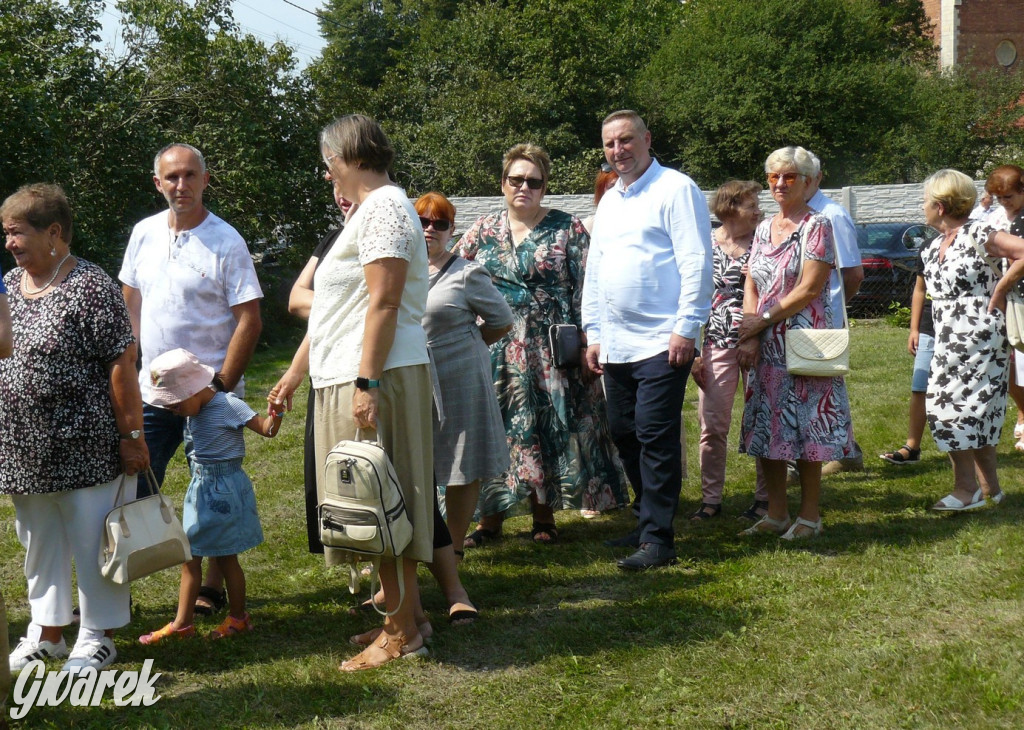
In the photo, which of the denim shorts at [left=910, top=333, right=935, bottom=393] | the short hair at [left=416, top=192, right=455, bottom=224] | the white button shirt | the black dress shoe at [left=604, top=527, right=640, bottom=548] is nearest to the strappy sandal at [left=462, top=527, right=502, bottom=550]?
the black dress shoe at [left=604, top=527, right=640, bottom=548]

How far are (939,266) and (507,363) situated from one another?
238 cm

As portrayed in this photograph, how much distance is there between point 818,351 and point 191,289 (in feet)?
9.55

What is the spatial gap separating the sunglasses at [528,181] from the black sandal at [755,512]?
6.95 ft

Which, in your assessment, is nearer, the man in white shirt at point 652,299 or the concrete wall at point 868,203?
the man in white shirt at point 652,299

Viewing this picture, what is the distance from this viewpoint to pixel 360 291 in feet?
12.3

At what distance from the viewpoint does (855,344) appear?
13.0 m

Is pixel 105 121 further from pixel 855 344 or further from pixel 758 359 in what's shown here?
pixel 758 359

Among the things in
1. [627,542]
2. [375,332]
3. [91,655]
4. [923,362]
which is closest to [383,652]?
[91,655]

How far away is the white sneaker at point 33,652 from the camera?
399 centimetres

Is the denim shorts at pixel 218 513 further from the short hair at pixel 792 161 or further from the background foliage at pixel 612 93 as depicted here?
the background foliage at pixel 612 93

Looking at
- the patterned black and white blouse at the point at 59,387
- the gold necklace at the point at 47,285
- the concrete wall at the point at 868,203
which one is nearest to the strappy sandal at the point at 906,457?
the patterned black and white blouse at the point at 59,387

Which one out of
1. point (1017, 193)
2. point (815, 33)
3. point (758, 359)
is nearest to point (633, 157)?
point (758, 359)

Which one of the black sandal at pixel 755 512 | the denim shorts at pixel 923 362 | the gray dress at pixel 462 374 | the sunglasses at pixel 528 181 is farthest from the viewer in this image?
the denim shorts at pixel 923 362

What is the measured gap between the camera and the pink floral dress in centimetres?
521
